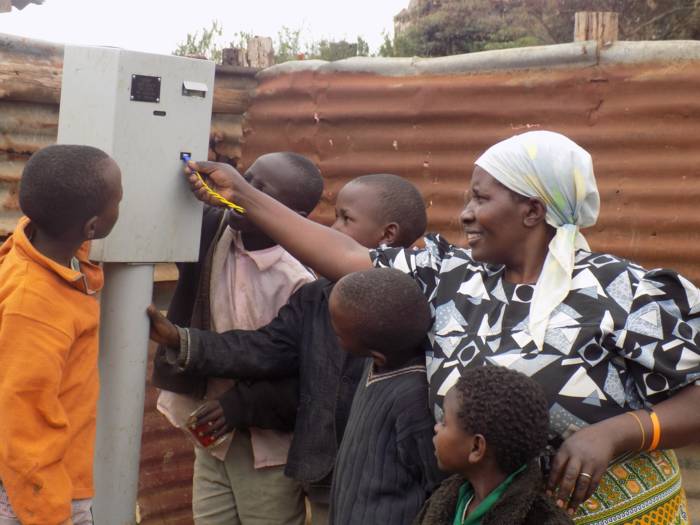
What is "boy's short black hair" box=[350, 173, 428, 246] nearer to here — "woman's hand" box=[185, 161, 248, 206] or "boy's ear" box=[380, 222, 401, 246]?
"boy's ear" box=[380, 222, 401, 246]

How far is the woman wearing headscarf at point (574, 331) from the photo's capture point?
2.19 m

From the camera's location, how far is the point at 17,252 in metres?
2.58

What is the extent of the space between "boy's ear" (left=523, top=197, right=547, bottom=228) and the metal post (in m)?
1.09

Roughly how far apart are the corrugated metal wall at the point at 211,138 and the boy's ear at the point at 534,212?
94.0 inches

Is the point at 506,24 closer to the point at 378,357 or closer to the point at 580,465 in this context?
the point at 378,357

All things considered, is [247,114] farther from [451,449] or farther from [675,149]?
[451,449]

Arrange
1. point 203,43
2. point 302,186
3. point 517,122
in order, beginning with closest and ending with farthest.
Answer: point 302,186 → point 517,122 → point 203,43

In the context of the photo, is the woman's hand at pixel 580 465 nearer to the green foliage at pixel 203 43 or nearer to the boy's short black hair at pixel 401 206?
the boy's short black hair at pixel 401 206

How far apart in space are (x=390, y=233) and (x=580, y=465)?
1.18 meters

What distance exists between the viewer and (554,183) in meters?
2.35

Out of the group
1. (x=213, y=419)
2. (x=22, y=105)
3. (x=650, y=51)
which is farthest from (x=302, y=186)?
(x=650, y=51)

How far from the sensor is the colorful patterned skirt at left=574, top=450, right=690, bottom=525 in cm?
225

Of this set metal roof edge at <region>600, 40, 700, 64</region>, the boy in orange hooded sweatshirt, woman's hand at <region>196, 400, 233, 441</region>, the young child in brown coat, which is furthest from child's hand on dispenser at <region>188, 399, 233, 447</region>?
metal roof edge at <region>600, 40, 700, 64</region>

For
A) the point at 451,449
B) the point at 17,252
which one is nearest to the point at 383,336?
the point at 451,449
